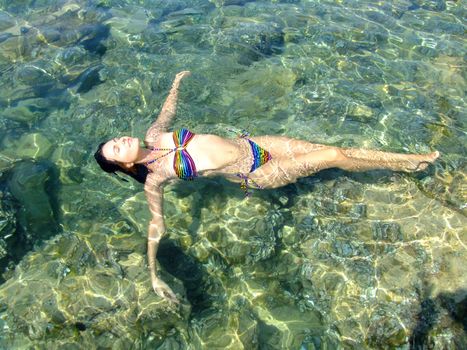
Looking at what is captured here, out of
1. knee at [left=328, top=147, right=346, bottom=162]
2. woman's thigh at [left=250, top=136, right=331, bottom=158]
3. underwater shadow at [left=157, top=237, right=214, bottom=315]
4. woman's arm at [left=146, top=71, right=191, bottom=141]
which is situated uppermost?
knee at [left=328, top=147, right=346, bottom=162]

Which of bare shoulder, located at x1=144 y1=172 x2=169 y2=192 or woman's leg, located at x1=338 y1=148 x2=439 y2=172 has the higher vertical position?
woman's leg, located at x1=338 y1=148 x2=439 y2=172

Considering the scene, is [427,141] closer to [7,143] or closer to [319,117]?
[319,117]

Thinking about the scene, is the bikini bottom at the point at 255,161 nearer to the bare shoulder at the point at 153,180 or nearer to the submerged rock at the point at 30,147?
the bare shoulder at the point at 153,180

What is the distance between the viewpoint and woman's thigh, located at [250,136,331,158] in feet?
19.1

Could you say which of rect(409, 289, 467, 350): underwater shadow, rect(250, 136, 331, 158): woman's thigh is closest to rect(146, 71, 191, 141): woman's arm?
rect(250, 136, 331, 158): woman's thigh

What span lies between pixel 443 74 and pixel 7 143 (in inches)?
337

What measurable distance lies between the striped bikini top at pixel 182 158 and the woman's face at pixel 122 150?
343 millimetres

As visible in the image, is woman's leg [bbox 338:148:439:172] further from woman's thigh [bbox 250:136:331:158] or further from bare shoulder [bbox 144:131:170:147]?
bare shoulder [bbox 144:131:170:147]

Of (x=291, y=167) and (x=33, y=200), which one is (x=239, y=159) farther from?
(x=33, y=200)

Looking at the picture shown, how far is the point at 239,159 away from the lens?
18.4 ft

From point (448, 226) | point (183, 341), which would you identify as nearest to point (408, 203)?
point (448, 226)

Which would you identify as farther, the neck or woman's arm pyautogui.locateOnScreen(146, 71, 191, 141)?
woman's arm pyautogui.locateOnScreen(146, 71, 191, 141)

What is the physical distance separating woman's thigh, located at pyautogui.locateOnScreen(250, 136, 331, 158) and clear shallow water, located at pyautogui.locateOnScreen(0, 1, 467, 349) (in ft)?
2.01

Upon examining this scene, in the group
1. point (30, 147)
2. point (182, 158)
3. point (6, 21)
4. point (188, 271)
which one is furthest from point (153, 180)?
point (6, 21)
